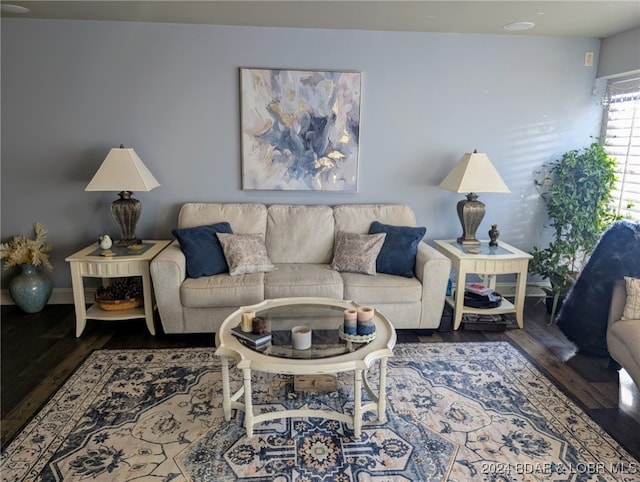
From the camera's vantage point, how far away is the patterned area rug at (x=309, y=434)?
6.60ft

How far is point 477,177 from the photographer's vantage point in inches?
141

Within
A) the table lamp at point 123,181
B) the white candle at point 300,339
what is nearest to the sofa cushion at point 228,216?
the table lamp at point 123,181

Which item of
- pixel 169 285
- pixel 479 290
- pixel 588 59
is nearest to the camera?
pixel 169 285

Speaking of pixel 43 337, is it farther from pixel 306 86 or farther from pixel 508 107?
pixel 508 107

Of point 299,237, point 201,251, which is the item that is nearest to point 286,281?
point 299,237

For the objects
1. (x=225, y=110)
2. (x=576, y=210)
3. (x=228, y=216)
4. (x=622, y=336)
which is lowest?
(x=622, y=336)

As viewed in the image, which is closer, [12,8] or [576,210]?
[12,8]

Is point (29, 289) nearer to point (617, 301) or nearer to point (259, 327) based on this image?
point (259, 327)

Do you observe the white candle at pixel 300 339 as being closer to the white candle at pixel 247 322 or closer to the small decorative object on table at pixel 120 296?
the white candle at pixel 247 322

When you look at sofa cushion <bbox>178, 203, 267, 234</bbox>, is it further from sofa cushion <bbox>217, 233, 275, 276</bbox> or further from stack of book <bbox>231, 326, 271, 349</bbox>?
stack of book <bbox>231, 326, 271, 349</bbox>

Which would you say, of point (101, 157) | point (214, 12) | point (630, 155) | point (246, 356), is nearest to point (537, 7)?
point (630, 155)

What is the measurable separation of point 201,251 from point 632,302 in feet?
9.46

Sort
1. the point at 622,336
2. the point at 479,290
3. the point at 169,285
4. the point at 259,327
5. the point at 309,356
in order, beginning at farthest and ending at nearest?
the point at 479,290, the point at 169,285, the point at 622,336, the point at 259,327, the point at 309,356

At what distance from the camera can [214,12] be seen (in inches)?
130
